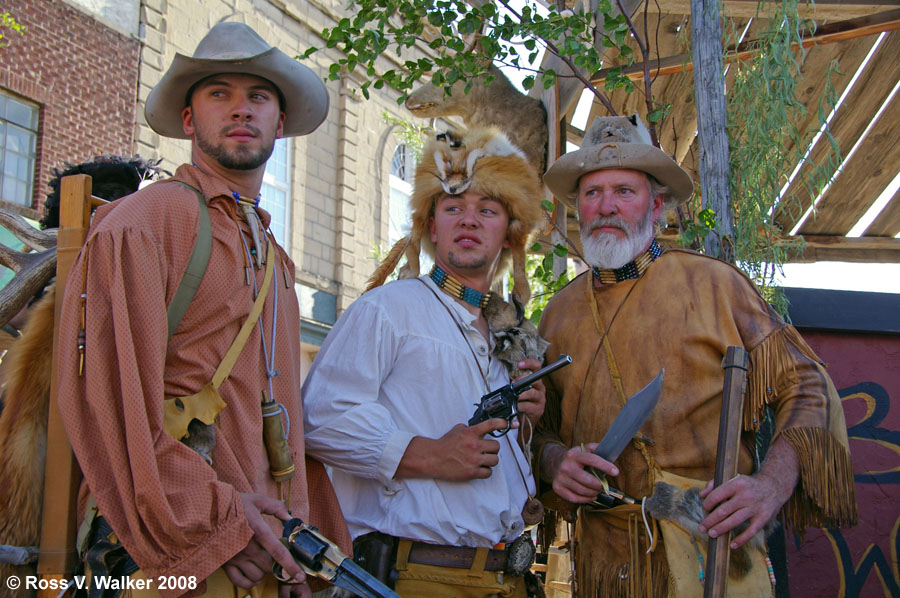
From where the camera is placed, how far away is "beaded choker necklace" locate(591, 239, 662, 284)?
3.47 m

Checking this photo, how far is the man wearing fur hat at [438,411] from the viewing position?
296 centimetres

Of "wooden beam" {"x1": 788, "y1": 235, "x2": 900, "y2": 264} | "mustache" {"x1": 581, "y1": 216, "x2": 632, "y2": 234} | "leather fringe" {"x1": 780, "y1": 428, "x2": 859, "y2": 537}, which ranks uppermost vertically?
"wooden beam" {"x1": 788, "y1": 235, "x2": 900, "y2": 264}

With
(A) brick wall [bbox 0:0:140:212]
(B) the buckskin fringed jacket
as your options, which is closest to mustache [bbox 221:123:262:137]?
(B) the buckskin fringed jacket

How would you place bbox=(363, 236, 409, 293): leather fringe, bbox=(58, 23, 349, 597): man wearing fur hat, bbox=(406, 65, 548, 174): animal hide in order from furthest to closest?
bbox=(406, 65, 548, 174): animal hide
bbox=(363, 236, 409, 293): leather fringe
bbox=(58, 23, 349, 597): man wearing fur hat

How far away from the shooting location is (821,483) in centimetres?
297

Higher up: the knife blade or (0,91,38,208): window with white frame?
(0,91,38,208): window with white frame

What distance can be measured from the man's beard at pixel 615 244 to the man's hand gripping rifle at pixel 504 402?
0.58m

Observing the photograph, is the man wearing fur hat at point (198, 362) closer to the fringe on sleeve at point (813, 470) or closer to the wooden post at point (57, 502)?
the wooden post at point (57, 502)

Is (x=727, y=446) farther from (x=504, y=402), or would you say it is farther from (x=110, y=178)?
(x=110, y=178)

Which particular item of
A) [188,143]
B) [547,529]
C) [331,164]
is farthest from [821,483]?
[331,164]

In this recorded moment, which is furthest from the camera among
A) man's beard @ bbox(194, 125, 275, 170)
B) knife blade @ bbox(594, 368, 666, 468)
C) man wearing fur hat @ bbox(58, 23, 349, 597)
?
knife blade @ bbox(594, 368, 666, 468)

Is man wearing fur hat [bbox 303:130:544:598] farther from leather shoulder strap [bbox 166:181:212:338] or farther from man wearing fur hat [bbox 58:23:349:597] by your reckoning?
leather shoulder strap [bbox 166:181:212:338]

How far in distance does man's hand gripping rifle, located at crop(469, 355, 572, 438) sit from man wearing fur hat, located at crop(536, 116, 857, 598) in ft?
0.98

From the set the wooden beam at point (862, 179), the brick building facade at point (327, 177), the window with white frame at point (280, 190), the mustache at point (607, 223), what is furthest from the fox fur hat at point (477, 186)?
the window with white frame at point (280, 190)
